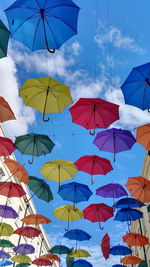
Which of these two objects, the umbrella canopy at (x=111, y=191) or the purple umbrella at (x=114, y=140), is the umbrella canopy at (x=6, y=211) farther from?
the purple umbrella at (x=114, y=140)

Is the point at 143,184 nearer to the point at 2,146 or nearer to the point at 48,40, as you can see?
the point at 2,146

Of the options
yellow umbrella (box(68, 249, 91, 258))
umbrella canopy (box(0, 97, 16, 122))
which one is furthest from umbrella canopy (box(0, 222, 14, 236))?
umbrella canopy (box(0, 97, 16, 122))

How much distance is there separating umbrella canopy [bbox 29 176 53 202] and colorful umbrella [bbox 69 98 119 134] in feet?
12.8

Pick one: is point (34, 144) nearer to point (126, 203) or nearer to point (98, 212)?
point (98, 212)

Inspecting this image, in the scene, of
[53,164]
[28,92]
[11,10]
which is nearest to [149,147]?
[53,164]

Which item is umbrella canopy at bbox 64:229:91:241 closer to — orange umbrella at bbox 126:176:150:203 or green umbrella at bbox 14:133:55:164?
orange umbrella at bbox 126:176:150:203

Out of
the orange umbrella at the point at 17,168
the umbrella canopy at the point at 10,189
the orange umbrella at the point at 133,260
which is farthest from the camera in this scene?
the orange umbrella at the point at 133,260

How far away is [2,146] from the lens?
847 cm

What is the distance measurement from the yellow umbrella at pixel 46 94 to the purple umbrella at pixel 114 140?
1.87 meters

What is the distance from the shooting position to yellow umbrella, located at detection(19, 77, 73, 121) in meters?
6.96

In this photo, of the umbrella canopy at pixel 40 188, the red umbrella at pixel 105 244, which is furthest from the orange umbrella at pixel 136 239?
the umbrella canopy at pixel 40 188

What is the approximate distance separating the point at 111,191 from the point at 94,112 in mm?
4540

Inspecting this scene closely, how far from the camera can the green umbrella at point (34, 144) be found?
8.68 m

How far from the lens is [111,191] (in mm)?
10500
